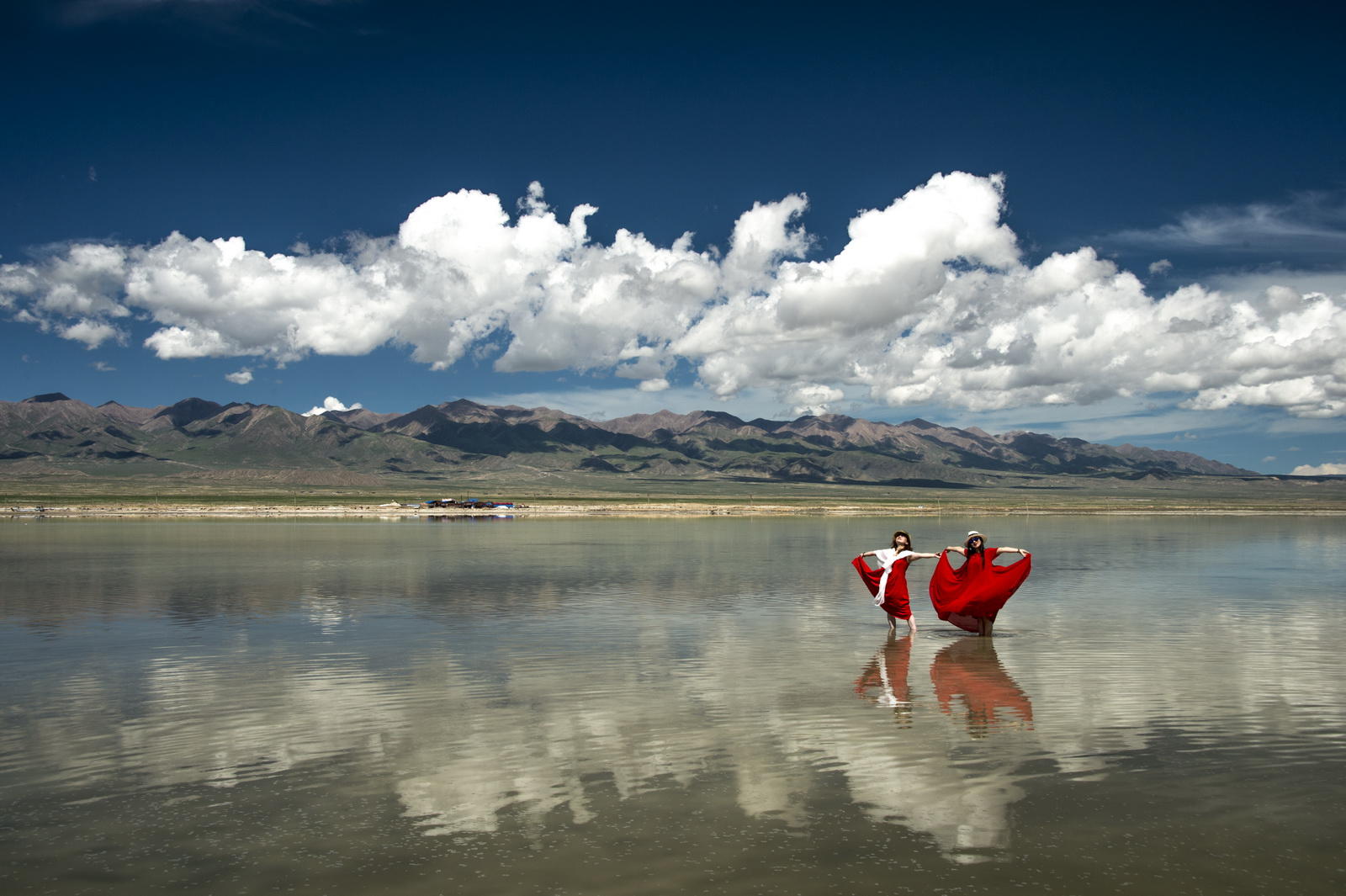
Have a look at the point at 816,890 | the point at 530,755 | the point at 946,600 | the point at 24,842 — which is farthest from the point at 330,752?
the point at 946,600

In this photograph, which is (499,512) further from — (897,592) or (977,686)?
(977,686)

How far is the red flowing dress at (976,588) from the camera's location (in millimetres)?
22781

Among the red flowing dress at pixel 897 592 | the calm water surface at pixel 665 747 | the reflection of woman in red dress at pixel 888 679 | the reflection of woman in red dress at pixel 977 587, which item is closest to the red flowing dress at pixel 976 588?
the reflection of woman in red dress at pixel 977 587

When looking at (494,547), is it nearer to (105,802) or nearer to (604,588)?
(604,588)

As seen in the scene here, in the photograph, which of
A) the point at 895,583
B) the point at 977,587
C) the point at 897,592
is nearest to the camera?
the point at 977,587

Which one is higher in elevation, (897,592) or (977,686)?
(897,592)

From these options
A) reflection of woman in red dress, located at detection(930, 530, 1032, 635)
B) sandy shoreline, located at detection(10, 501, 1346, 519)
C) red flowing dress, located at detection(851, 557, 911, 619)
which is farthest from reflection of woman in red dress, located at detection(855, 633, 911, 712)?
sandy shoreline, located at detection(10, 501, 1346, 519)

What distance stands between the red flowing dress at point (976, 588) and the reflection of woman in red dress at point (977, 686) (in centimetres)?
101

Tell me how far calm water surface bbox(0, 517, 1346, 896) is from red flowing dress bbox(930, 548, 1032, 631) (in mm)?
793

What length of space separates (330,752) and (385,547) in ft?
159

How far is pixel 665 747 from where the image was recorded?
512 inches

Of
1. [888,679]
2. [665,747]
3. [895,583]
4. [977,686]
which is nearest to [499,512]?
[895,583]

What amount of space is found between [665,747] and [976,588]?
12.4 metres

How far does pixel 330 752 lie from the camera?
1278 centimetres
